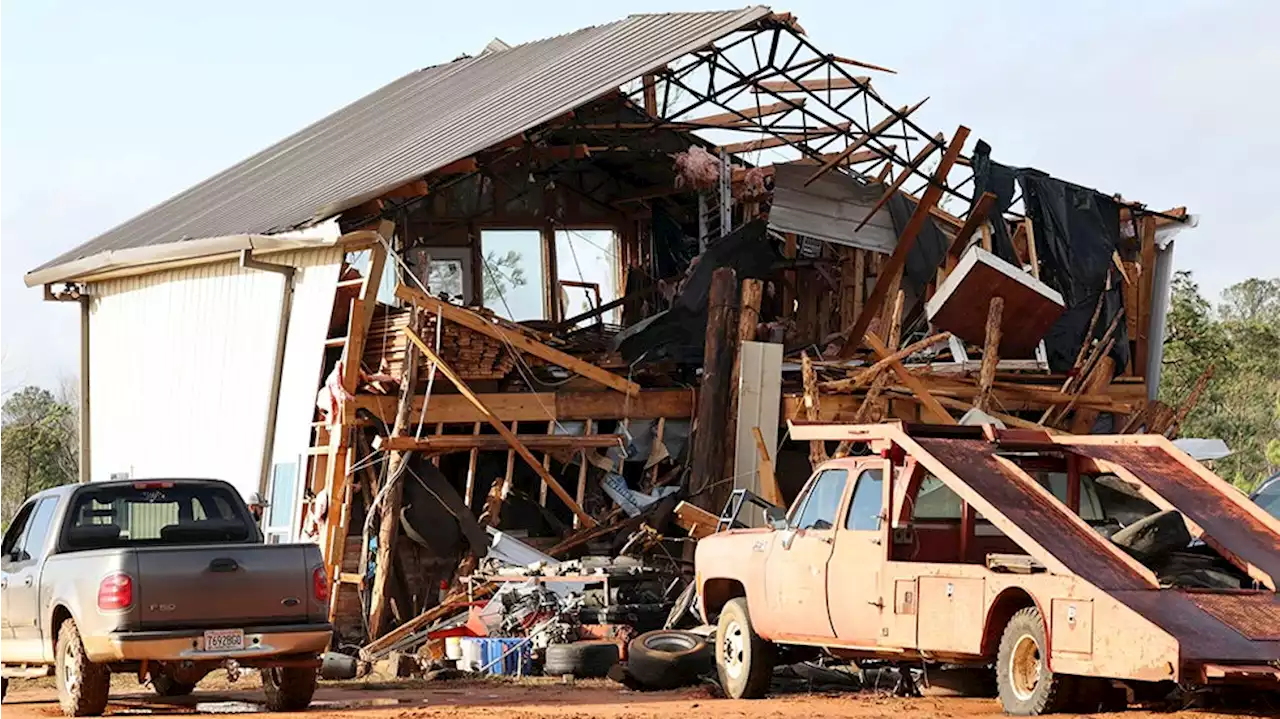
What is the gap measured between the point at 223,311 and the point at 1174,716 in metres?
15.8

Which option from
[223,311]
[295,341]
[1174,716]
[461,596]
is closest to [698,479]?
[461,596]

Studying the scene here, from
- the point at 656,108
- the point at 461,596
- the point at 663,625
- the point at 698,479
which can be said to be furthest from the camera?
the point at 656,108

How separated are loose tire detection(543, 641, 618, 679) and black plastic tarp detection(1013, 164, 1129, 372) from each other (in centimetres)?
976

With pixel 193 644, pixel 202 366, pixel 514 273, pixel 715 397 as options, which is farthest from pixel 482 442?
pixel 193 644

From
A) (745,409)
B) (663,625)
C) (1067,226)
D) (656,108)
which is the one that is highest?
(656,108)

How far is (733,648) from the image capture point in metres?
15.0

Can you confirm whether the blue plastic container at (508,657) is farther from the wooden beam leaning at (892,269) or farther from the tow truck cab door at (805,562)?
the wooden beam leaning at (892,269)

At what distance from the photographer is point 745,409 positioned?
891 inches

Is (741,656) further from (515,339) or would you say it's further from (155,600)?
(515,339)

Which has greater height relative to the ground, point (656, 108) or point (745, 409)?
point (656, 108)

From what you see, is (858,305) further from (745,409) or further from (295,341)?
(295,341)

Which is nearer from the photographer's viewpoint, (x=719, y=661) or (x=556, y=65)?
(x=719, y=661)

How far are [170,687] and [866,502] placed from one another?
21.8 feet

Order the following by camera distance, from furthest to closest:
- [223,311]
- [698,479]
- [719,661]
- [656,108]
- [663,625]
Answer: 1. [656,108]
2. [223,311]
3. [698,479]
4. [663,625]
5. [719,661]
